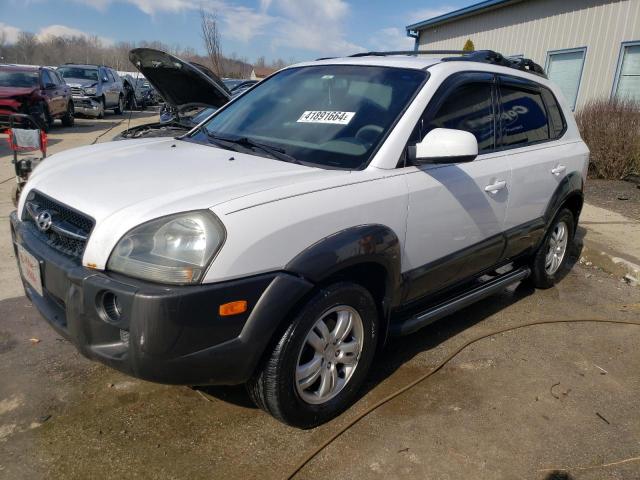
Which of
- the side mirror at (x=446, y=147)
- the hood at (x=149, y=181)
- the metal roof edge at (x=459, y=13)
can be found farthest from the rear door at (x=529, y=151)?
the metal roof edge at (x=459, y=13)

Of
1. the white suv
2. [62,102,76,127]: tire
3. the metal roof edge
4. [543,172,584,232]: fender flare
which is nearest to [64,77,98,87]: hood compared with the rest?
[62,102,76,127]: tire

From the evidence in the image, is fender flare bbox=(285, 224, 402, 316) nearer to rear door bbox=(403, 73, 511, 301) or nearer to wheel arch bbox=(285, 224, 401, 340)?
wheel arch bbox=(285, 224, 401, 340)

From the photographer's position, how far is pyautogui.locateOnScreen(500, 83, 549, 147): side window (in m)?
3.71

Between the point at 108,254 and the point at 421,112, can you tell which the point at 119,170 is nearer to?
the point at 108,254

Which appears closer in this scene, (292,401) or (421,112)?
(292,401)

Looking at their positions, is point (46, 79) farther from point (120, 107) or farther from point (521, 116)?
point (521, 116)

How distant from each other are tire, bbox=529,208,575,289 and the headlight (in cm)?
328

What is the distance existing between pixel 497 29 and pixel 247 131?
45.3 ft

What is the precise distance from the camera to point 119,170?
264 cm

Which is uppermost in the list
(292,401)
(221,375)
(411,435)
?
(221,375)

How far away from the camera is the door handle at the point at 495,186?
3375mm

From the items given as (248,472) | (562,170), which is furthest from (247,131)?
(562,170)

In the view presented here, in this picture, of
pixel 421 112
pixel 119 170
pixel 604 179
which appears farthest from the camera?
pixel 604 179

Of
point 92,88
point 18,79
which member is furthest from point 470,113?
point 92,88
